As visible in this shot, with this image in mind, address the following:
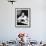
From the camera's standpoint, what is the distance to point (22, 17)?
5.70 metres

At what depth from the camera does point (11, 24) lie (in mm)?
5742

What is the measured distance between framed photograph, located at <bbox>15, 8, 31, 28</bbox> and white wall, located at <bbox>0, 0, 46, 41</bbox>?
0.12 m

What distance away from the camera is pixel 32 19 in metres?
5.65

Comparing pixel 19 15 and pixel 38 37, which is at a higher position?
pixel 19 15

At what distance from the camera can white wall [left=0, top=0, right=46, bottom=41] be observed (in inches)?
222

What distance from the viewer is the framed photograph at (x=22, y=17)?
5668 millimetres

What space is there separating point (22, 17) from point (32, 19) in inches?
16.3

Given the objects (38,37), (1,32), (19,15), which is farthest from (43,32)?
(1,32)

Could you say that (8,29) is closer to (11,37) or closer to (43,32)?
(11,37)

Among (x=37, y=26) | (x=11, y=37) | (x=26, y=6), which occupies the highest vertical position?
(x=26, y=6)

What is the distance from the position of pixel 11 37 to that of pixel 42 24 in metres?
1.37

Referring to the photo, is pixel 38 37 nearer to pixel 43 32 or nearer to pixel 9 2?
pixel 43 32

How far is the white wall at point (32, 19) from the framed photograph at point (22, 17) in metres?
0.12

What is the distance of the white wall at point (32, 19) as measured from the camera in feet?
18.5
